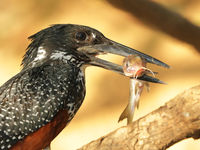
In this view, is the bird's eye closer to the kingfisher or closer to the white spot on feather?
the kingfisher

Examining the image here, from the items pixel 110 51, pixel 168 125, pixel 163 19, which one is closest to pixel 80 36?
pixel 110 51

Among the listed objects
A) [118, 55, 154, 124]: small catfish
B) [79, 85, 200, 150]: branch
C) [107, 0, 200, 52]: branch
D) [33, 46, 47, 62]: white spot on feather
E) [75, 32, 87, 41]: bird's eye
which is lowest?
[79, 85, 200, 150]: branch

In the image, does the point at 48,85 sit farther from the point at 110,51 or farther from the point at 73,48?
the point at 110,51

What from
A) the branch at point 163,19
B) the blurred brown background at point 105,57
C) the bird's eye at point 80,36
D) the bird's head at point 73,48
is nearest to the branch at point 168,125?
the bird's head at point 73,48

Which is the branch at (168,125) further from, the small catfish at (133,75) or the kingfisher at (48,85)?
the kingfisher at (48,85)

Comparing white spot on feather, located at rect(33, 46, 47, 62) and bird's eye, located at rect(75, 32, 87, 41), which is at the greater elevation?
bird's eye, located at rect(75, 32, 87, 41)

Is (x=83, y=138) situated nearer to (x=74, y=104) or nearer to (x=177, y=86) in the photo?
(x=177, y=86)

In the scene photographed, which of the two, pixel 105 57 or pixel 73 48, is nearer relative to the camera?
pixel 73 48

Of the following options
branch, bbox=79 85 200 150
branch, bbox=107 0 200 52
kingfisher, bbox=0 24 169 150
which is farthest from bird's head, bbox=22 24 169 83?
branch, bbox=107 0 200 52
